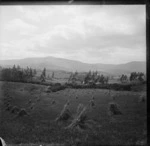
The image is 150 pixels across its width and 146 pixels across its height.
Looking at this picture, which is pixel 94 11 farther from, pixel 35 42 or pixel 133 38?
pixel 35 42

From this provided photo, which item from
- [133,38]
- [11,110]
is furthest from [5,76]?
[133,38]

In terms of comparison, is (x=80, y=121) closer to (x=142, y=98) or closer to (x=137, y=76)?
(x=142, y=98)

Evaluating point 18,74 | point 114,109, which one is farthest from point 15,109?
point 114,109

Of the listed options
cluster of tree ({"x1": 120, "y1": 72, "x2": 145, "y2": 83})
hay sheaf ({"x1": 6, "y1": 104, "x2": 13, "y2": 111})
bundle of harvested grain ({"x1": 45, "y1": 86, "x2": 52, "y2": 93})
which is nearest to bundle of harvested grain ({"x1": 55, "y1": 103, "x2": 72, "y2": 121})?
bundle of harvested grain ({"x1": 45, "y1": 86, "x2": 52, "y2": 93})

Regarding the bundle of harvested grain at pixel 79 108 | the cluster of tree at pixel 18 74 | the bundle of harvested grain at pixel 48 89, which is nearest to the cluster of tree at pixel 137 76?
the bundle of harvested grain at pixel 79 108

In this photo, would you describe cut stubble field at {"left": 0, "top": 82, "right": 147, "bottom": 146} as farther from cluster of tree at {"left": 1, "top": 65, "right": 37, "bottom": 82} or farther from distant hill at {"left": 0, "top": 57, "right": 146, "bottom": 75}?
distant hill at {"left": 0, "top": 57, "right": 146, "bottom": 75}

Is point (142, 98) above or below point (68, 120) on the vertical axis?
above
